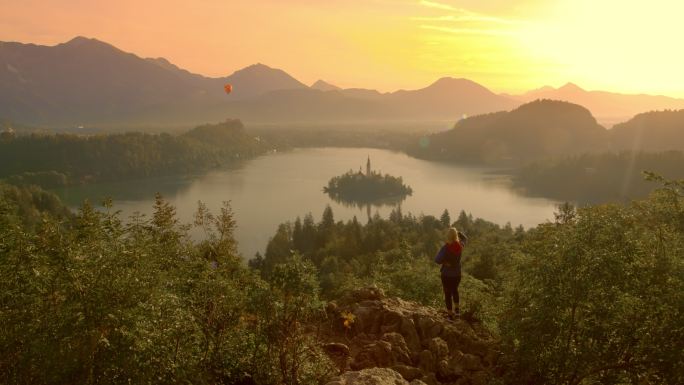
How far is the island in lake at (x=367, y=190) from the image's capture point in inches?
5153

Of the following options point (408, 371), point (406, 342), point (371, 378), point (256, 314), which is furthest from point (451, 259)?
point (256, 314)

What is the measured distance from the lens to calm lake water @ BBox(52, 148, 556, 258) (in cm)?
9894

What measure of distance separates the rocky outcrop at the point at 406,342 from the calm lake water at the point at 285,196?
197 feet

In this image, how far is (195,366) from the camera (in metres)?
7.01

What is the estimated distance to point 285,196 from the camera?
122312 millimetres

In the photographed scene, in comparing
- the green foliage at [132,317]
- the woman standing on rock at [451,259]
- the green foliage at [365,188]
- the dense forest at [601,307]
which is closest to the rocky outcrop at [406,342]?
the woman standing on rock at [451,259]

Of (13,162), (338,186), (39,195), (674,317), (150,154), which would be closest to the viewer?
(674,317)

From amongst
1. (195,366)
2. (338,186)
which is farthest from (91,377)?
(338,186)

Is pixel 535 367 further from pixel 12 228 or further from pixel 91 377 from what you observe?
pixel 12 228

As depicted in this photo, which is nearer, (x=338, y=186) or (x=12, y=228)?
(x=12, y=228)

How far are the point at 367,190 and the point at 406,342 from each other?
417 feet

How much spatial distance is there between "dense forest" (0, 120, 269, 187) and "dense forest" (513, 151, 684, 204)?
11957 centimetres

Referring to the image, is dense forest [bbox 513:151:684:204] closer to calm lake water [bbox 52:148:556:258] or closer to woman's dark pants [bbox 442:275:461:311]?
calm lake water [bbox 52:148:556:258]

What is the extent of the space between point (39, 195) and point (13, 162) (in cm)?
8027
